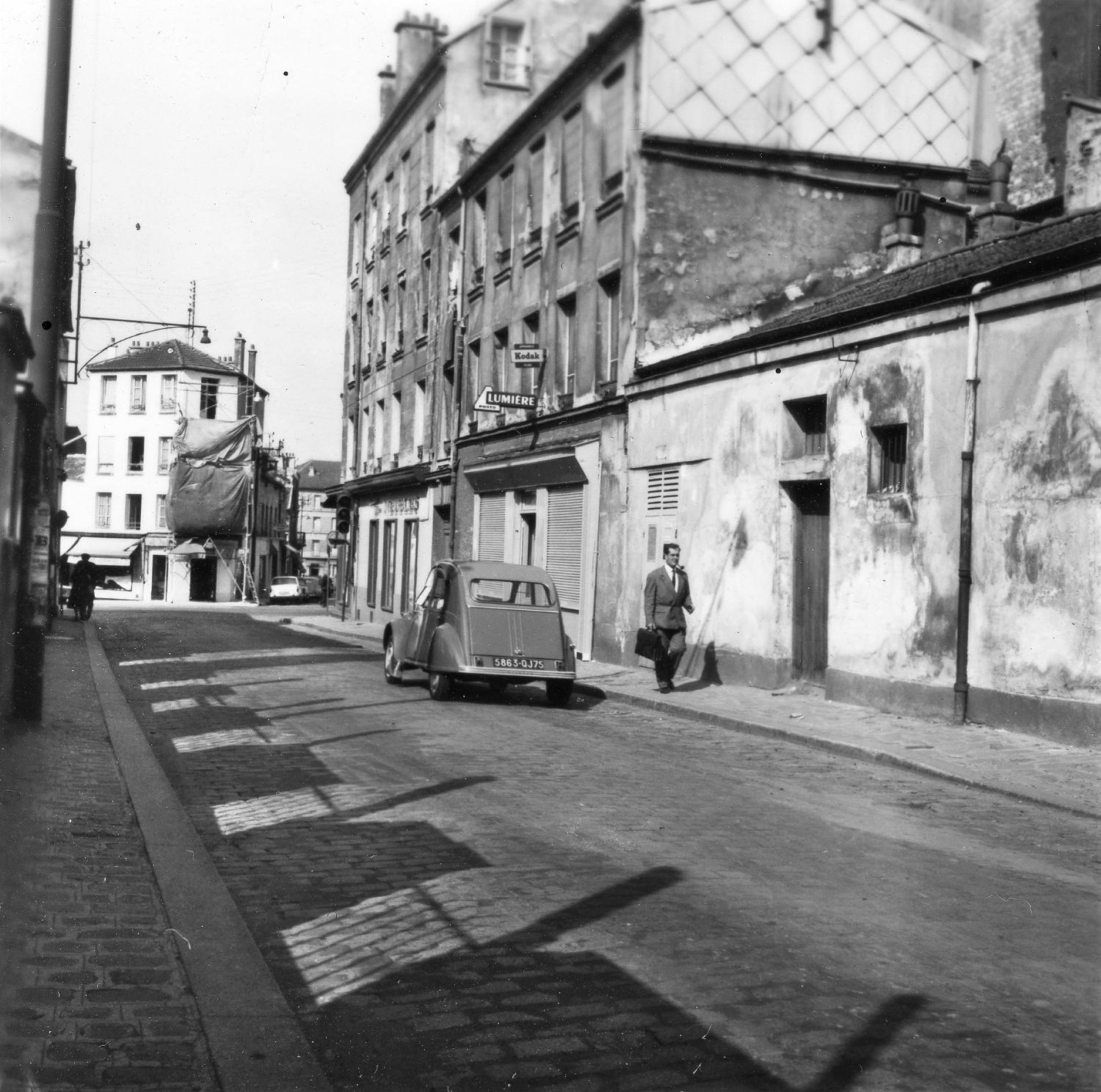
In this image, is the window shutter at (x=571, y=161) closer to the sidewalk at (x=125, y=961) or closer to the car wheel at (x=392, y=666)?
the car wheel at (x=392, y=666)

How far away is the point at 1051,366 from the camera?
12.2m

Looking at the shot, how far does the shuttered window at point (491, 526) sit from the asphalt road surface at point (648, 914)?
17.3m

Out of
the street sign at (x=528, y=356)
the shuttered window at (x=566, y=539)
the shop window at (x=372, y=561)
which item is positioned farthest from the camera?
the shop window at (x=372, y=561)

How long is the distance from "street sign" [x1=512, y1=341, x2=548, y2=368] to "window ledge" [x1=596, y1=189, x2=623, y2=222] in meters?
3.04

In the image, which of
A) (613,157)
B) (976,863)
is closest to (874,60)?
(613,157)

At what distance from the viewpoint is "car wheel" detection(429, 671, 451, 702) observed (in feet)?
49.2

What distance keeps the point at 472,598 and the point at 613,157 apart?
1046 centimetres

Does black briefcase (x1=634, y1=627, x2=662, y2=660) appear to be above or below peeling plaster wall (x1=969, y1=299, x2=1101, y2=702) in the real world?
below

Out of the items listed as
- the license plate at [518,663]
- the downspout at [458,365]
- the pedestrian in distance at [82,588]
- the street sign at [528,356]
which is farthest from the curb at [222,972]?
the pedestrian in distance at [82,588]

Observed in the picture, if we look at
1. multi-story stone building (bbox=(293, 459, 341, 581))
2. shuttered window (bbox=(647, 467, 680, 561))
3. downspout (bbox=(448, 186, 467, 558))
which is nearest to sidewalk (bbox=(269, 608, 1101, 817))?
shuttered window (bbox=(647, 467, 680, 561))

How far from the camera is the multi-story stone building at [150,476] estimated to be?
6781 cm

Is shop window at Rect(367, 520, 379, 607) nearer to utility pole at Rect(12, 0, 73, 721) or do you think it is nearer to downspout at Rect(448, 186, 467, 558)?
downspout at Rect(448, 186, 467, 558)

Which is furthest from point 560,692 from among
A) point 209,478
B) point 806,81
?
point 209,478

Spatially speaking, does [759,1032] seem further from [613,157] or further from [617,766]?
[613,157]
